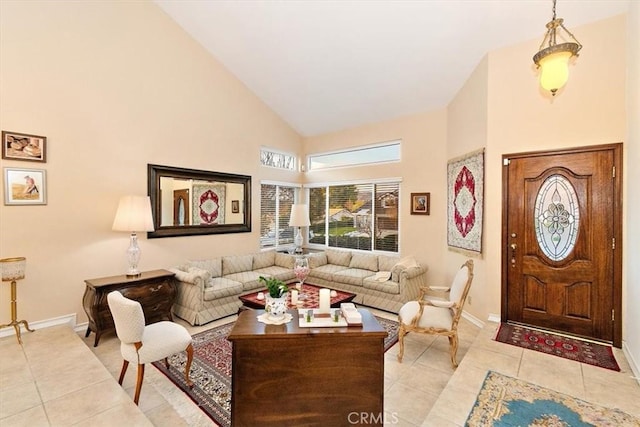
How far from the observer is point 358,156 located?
6086 millimetres

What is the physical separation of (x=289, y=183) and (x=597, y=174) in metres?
4.98

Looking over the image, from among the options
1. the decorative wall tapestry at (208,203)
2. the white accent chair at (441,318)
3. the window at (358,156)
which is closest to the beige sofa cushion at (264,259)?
the decorative wall tapestry at (208,203)

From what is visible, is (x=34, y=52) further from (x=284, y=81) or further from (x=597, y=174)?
(x=597, y=174)

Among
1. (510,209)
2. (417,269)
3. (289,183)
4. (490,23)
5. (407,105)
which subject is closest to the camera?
(490,23)

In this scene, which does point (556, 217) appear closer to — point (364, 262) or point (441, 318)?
point (441, 318)

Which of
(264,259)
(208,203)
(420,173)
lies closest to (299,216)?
(264,259)

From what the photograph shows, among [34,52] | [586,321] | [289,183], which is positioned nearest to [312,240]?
[289,183]

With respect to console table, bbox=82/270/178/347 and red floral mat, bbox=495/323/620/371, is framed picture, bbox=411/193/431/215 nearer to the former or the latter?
red floral mat, bbox=495/323/620/371

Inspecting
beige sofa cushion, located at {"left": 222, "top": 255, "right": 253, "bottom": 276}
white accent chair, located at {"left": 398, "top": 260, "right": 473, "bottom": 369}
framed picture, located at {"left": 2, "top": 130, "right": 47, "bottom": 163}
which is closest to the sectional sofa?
beige sofa cushion, located at {"left": 222, "top": 255, "right": 253, "bottom": 276}

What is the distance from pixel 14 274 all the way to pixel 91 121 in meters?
1.94

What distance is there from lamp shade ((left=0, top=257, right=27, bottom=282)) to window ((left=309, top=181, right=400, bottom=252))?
4720mm

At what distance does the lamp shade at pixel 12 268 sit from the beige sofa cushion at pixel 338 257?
438 centimetres

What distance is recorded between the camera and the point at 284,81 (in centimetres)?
521

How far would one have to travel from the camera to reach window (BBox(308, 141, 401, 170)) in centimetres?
564
